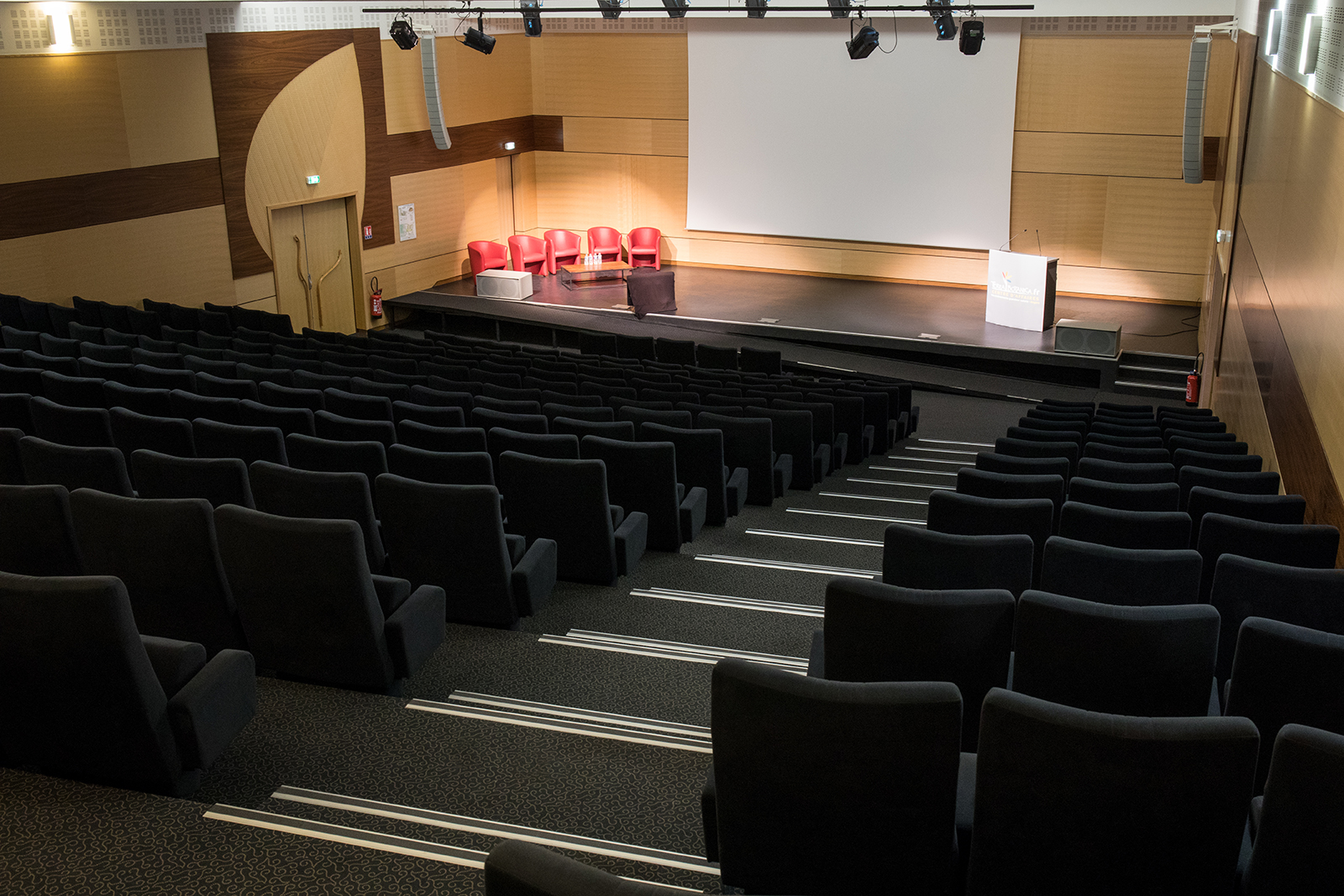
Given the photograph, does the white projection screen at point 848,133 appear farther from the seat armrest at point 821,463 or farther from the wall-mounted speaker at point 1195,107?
the seat armrest at point 821,463

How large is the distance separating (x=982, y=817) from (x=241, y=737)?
2.10m

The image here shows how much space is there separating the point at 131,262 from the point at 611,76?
809 centimetres

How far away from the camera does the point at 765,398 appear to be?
8234mm

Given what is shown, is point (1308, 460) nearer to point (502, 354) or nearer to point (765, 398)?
point (765, 398)

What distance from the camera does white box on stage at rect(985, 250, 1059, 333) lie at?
1323 cm

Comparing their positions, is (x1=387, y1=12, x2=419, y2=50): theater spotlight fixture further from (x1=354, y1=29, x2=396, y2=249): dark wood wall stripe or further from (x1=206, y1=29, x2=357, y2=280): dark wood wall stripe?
(x1=206, y1=29, x2=357, y2=280): dark wood wall stripe

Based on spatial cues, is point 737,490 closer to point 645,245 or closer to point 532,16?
point 532,16

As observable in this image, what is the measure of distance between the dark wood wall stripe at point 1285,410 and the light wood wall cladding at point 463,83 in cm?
1076

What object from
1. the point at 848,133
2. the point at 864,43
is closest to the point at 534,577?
the point at 864,43

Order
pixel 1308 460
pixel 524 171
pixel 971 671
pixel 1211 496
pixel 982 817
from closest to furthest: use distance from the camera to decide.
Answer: pixel 982 817
pixel 971 671
pixel 1211 496
pixel 1308 460
pixel 524 171

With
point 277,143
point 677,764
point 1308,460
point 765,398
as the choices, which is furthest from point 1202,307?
point 677,764

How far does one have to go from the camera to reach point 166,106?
11.9m

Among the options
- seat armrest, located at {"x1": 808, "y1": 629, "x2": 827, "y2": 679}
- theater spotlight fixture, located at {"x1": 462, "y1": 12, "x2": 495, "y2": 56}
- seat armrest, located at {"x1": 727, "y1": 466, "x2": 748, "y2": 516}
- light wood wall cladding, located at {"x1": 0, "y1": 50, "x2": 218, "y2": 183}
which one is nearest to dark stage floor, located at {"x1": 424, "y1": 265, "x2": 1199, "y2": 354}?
theater spotlight fixture, located at {"x1": 462, "y1": 12, "x2": 495, "y2": 56}

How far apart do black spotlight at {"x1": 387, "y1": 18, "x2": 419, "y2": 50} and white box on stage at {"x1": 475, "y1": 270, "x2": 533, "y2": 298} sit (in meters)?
3.19
